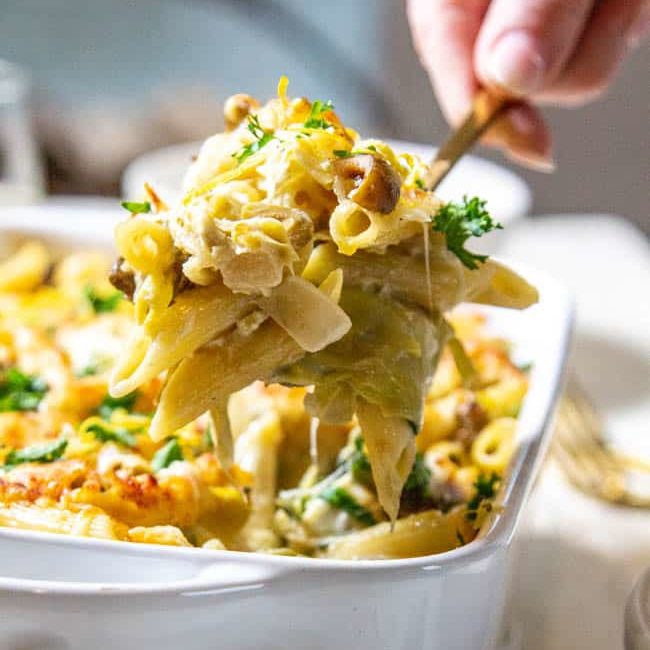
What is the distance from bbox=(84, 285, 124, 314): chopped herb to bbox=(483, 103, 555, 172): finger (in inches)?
26.2

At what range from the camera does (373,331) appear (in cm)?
118

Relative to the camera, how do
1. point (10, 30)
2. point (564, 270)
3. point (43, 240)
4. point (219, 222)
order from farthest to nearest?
point (10, 30)
point (564, 270)
point (43, 240)
point (219, 222)

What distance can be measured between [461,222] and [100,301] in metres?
0.84

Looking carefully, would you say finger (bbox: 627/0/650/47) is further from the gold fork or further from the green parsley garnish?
the green parsley garnish

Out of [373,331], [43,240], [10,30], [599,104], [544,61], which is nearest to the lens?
[373,331]

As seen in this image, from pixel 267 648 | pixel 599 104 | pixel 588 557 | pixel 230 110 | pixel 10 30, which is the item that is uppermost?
pixel 230 110

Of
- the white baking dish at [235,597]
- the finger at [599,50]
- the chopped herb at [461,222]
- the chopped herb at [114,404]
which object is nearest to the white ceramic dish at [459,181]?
the finger at [599,50]

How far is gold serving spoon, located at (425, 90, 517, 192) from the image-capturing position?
4.75ft

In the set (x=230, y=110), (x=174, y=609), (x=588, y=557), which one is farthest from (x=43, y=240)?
Answer: (x=174, y=609)

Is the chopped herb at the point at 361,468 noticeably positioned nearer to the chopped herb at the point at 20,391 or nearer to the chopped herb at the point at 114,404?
the chopped herb at the point at 114,404

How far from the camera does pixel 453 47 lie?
179 cm

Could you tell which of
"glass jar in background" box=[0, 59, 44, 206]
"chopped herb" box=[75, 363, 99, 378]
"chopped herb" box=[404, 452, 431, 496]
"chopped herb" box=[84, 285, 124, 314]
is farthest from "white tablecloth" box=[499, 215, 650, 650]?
"glass jar in background" box=[0, 59, 44, 206]

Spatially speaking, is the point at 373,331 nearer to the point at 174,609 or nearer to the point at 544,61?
the point at 174,609

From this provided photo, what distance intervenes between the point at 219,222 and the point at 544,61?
2.37 feet
